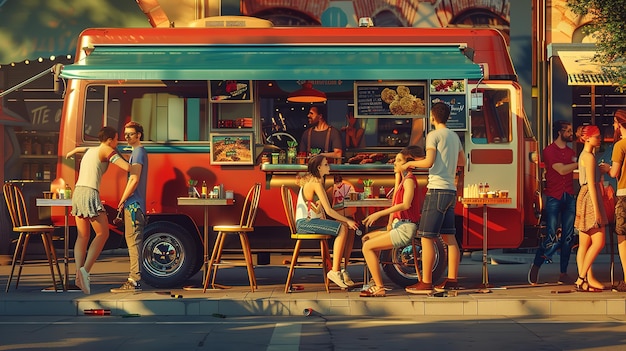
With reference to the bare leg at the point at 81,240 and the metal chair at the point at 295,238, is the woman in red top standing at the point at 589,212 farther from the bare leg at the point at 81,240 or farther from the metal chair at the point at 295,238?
the bare leg at the point at 81,240

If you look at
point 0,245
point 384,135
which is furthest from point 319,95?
point 0,245

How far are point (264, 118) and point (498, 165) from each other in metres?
2.88

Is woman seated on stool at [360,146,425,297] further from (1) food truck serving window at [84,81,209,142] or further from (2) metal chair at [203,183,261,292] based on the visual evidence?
(1) food truck serving window at [84,81,209,142]

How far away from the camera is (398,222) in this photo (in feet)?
39.9

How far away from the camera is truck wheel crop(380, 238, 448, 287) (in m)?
13.2

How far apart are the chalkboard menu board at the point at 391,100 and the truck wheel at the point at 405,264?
1.65 m

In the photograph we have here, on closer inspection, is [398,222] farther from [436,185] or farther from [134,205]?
[134,205]

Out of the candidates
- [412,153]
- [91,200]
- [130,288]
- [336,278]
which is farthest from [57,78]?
[412,153]

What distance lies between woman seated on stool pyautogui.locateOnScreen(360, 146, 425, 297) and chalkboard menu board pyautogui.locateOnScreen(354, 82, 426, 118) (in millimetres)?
1391

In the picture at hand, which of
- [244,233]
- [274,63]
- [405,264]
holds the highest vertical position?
[274,63]

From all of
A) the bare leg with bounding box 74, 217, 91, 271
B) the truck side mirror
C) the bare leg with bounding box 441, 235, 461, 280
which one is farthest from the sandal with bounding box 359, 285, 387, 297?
the truck side mirror

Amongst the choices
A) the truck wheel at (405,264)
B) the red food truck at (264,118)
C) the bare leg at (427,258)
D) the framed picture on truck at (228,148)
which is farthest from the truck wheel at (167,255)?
the bare leg at (427,258)

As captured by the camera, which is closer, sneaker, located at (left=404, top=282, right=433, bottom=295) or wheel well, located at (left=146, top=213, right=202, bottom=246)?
sneaker, located at (left=404, top=282, right=433, bottom=295)

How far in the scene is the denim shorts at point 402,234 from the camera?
12.0 m
